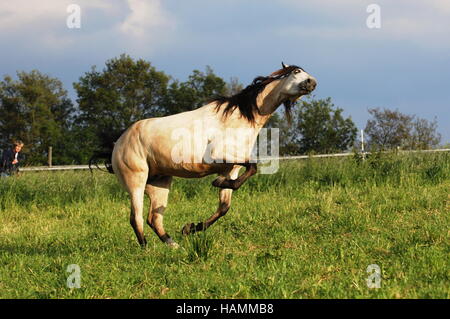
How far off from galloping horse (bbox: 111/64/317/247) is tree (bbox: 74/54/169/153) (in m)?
33.9

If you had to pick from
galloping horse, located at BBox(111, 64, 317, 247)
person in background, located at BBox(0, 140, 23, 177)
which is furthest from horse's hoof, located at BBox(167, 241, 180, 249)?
person in background, located at BBox(0, 140, 23, 177)

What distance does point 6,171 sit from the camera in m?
15.9

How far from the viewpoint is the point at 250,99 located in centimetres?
688

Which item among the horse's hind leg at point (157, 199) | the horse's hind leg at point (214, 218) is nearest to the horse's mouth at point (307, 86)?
the horse's hind leg at point (214, 218)

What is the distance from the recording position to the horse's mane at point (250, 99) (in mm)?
Result: 6754

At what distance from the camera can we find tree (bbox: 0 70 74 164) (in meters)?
42.4

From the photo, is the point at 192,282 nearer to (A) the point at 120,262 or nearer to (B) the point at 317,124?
(A) the point at 120,262

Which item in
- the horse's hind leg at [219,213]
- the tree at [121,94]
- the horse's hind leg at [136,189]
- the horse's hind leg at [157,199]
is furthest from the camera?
the tree at [121,94]

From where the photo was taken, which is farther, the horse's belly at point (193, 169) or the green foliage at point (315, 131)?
the green foliage at point (315, 131)

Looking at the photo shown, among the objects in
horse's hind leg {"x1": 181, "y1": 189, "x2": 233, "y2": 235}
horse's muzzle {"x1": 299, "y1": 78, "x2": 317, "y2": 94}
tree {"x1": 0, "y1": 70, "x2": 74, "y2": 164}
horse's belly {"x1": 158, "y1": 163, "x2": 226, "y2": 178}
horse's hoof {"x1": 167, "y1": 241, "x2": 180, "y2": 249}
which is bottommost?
horse's hoof {"x1": 167, "y1": 241, "x2": 180, "y2": 249}

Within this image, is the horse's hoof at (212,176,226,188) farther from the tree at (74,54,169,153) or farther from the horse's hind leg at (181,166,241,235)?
the tree at (74,54,169,153)

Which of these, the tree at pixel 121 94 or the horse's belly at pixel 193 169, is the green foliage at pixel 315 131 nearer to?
the tree at pixel 121 94

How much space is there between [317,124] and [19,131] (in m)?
24.7

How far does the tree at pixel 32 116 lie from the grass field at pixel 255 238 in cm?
2969
